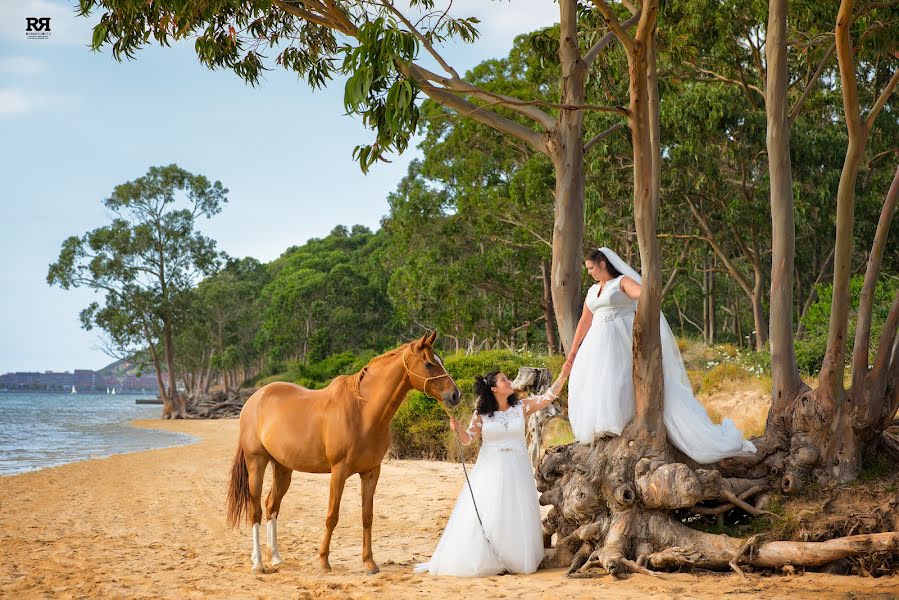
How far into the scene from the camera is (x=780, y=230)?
806 centimetres

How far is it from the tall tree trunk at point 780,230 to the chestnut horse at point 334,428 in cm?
319

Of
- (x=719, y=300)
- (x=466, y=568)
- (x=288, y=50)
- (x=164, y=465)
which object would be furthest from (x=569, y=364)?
(x=719, y=300)

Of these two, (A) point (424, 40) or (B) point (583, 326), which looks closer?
(B) point (583, 326)

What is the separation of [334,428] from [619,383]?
2.56m

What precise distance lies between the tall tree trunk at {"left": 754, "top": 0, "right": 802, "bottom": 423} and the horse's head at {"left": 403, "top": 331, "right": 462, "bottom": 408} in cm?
307

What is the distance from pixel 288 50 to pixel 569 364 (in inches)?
273

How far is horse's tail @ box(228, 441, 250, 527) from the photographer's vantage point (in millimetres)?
8086

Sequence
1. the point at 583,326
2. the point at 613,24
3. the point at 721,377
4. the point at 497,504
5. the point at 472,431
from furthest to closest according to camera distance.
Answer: the point at 721,377
the point at 583,326
the point at 472,431
the point at 497,504
the point at 613,24

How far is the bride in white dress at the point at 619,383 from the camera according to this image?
716 centimetres

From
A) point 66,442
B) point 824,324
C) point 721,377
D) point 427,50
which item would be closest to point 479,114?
point 427,50

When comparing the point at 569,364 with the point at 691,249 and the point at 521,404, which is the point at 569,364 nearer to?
the point at 521,404

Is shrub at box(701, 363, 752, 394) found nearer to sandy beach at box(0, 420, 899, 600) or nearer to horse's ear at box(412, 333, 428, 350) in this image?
sandy beach at box(0, 420, 899, 600)

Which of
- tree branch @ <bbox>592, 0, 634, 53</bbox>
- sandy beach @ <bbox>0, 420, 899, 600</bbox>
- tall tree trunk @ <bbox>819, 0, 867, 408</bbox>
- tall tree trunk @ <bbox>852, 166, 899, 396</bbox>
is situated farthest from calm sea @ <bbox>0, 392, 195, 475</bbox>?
tall tree trunk @ <bbox>852, 166, 899, 396</bbox>

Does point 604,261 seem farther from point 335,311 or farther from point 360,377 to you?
point 335,311
